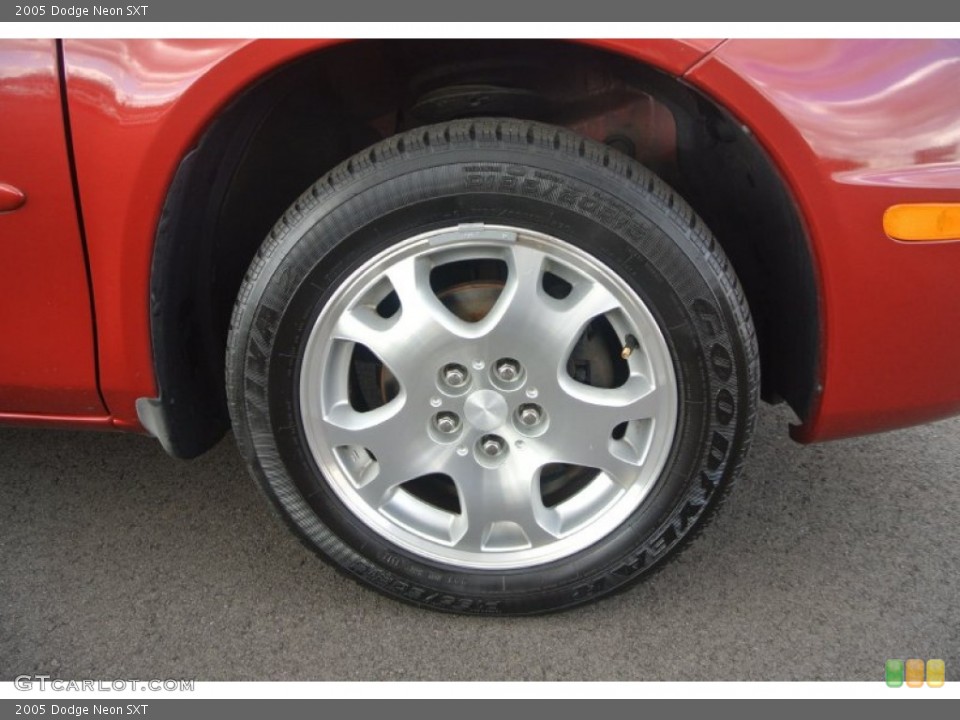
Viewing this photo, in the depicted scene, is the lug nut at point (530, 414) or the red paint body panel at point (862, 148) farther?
the lug nut at point (530, 414)

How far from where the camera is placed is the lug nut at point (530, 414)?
5.51 ft

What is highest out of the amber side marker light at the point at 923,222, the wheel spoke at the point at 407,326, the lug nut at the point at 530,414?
the amber side marker light at the point at 923,222

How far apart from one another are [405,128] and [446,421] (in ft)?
2.28

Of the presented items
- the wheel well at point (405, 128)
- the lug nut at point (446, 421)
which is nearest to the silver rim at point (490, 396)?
the lug nut at point (446, 421)

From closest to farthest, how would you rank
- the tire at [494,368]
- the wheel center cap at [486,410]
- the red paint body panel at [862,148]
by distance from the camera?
the red paint body panel at [862,148] < the tire at [494,368] < the wheel center cap at [486,410]

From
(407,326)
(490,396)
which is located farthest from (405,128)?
(490,396)

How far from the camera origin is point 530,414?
5.52 feet

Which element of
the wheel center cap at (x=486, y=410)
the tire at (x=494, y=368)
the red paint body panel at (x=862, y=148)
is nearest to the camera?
the red paint body panel at (x=862, y=148)

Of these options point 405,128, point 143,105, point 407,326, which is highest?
point 143,105

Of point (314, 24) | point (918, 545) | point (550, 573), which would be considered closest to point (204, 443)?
point (550, 573)

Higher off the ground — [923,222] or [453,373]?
[923,222]

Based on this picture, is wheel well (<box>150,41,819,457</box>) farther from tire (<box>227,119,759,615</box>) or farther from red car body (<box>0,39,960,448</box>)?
tire (<box>227,119,759,615</box>)

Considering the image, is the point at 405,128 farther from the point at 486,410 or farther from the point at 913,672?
the point at 913,672

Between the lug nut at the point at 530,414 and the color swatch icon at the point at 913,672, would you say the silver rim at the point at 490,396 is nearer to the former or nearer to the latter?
the lug nut at the point at 530,414
